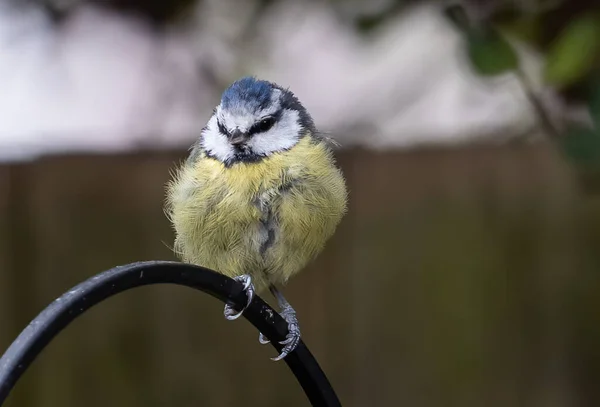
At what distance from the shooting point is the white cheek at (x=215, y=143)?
49.7 inches

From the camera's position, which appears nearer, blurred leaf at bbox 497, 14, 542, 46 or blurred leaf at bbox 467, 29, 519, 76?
blurred leaf at bbox 467, 29, 519, 76

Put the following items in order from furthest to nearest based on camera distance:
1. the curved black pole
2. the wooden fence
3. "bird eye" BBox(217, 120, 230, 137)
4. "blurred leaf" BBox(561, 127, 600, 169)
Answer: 1. the wooden fence
2. "blurred leaf" BBox(561, 127, 600, 169)
3. "bird eye" BBox(217, 120, 230, 137)
4. the curved black pole

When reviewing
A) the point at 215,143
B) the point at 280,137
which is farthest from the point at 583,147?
the point at 215,143

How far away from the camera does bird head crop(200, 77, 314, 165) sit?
1264 millimetres

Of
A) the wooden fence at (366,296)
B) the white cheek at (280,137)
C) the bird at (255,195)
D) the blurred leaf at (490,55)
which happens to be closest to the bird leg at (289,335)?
the bird at (255,195)

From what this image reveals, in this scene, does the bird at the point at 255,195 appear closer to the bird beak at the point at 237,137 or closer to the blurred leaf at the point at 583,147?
the bird beak at the point at 237,137

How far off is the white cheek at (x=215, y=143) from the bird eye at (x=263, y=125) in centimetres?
5

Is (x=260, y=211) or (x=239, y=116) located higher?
(x=239, y=116)

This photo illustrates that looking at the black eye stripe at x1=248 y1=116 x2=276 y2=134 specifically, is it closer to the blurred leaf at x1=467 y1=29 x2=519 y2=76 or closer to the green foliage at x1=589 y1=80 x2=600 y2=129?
the blurred leaf at x1=467 y1=29 x2=519 y2=76

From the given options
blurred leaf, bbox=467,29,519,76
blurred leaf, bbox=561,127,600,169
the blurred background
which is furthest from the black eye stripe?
the blurred background

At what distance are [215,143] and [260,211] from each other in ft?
0.59

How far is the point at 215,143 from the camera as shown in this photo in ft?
4.26

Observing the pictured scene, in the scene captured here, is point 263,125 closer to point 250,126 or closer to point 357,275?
point 250,126

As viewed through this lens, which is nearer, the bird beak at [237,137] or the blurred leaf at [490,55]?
the bird beak at [237,137]
